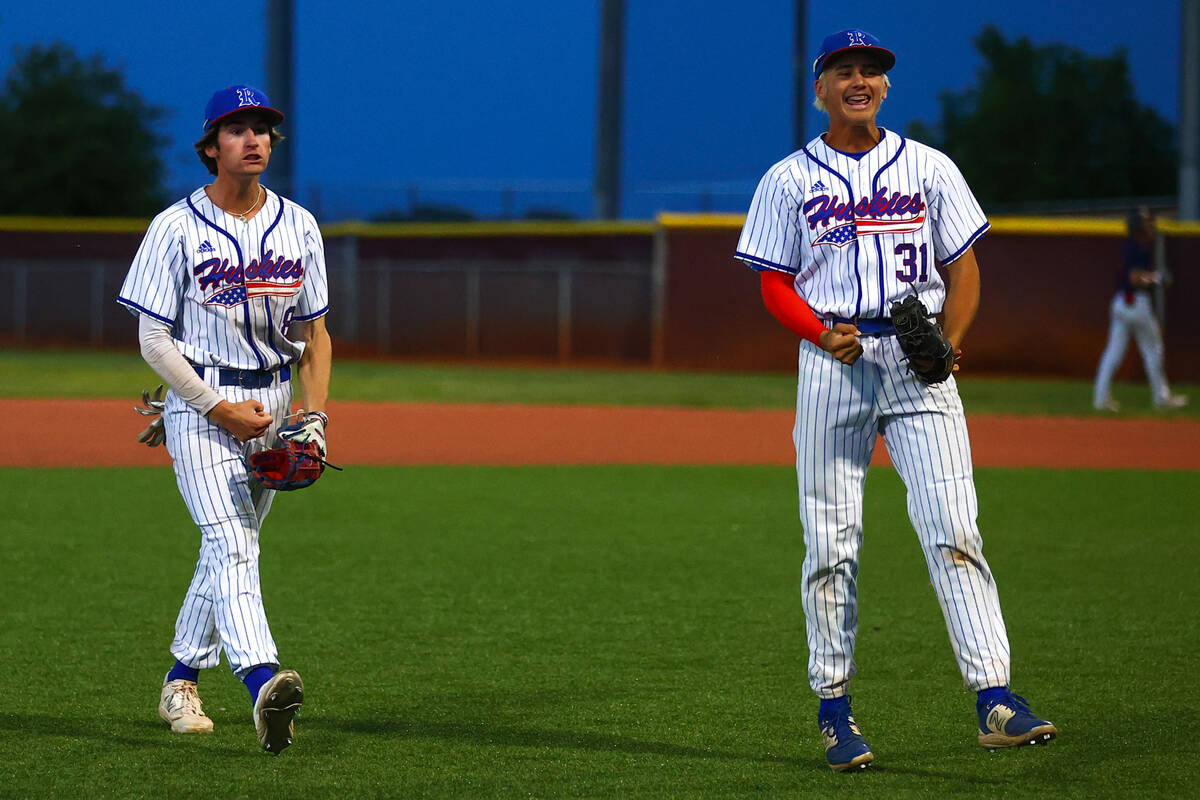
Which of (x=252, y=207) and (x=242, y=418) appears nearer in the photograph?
(x=242, y=418)

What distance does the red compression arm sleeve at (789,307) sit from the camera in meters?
4.20

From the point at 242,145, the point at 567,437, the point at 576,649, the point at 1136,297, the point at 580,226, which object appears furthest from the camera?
the point at 580,226

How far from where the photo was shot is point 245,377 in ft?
14.5

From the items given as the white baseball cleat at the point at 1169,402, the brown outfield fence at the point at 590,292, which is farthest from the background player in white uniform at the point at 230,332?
the brown outfield fence at the point at 590,292

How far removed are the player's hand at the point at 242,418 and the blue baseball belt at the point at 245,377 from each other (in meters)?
0.10

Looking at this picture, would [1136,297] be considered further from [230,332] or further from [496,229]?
[496,229]

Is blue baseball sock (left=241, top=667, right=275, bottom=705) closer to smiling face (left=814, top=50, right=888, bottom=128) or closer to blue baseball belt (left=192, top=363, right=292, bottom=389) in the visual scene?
blue baseball belt (left=192, top=363, right=292, bottom=389)

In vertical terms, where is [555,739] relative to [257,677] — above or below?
below

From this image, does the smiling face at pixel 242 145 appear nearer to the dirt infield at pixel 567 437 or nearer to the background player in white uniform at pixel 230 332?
the background player in white uniform at pixel 230 332

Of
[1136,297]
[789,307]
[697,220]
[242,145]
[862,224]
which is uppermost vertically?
[697,220]

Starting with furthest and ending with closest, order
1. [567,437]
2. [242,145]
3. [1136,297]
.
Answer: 1. [1136,297]
2. [567,437]
3. [242,145]

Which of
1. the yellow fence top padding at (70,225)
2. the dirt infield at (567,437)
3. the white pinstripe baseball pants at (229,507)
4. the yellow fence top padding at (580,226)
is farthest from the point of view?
the yellow fence top padding at (70,225)

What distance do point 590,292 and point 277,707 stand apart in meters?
21.6

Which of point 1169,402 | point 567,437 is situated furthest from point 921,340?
point 1169,402
